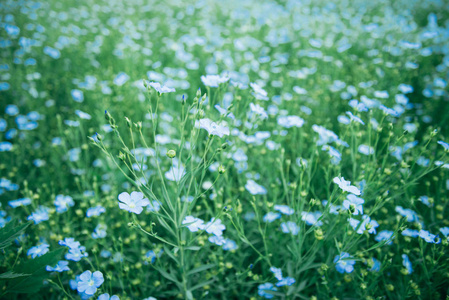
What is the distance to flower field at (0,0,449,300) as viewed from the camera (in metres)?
1.72

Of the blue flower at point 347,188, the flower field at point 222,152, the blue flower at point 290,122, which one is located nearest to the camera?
the blue flower at point 347,188

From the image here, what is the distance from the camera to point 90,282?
1.61 metres

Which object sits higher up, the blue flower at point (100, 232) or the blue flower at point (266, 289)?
the blue flower at point (100, 232)

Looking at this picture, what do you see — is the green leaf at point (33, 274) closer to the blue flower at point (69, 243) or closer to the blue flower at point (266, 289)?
the blue flower at point (69, 243)

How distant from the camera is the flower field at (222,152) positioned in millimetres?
1725

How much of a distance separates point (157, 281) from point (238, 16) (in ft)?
18.5

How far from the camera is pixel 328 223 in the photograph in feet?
6.55

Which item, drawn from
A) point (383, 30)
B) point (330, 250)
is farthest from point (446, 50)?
point (330, 250)

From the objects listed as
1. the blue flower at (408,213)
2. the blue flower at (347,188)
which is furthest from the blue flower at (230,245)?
the blue flower at (408,213)

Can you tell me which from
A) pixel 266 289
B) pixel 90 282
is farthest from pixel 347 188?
pixel 90 282

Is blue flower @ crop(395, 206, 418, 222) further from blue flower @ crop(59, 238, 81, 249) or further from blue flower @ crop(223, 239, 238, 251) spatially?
blue flower @ crop(59, 238, 81, 249)

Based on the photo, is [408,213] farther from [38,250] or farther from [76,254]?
[38,250]

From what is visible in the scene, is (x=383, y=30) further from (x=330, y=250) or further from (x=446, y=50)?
(x=330, y=250)

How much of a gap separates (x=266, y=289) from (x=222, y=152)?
0.95m
